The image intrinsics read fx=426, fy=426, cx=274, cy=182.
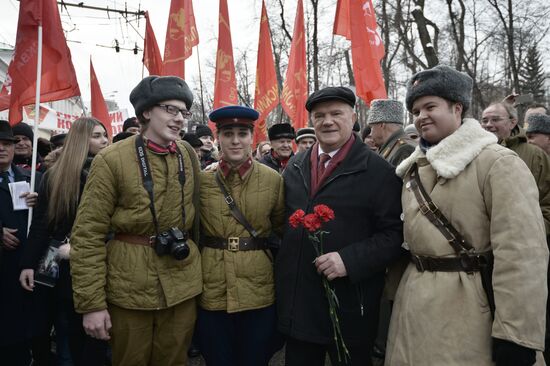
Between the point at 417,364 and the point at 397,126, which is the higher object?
the point at 397,126

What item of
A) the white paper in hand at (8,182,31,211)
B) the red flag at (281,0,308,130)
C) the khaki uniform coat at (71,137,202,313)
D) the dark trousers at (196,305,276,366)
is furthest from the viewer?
the red flag at (281,0,308,130)

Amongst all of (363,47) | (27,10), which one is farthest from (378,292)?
(363,47)

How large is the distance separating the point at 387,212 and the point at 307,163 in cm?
66

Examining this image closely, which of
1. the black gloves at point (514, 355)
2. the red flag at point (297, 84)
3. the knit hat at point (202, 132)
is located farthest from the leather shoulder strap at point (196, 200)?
the knit hat at point (202, 132)

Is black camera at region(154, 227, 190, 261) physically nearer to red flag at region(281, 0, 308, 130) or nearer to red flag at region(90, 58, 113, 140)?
red flag at region(281, 0, 308, 130)

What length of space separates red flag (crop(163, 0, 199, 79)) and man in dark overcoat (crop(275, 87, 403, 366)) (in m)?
4.81

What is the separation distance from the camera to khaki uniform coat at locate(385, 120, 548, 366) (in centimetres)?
195

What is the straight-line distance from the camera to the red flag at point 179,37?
23.0 ft

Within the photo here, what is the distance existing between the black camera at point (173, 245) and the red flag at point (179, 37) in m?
4.92

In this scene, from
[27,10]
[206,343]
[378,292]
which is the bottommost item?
[206,343]

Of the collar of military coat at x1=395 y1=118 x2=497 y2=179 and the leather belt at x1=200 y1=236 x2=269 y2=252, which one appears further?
the leather belt at x1=200 y1=236 x2=269 y2=252

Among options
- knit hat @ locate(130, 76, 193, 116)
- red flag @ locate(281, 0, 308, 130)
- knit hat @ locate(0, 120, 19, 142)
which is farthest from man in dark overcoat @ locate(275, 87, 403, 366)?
red flag @ locate(281, 0, 308, 130)

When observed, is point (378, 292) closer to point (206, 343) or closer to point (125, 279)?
point (206, 343)

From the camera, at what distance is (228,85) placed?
7.71 meters
